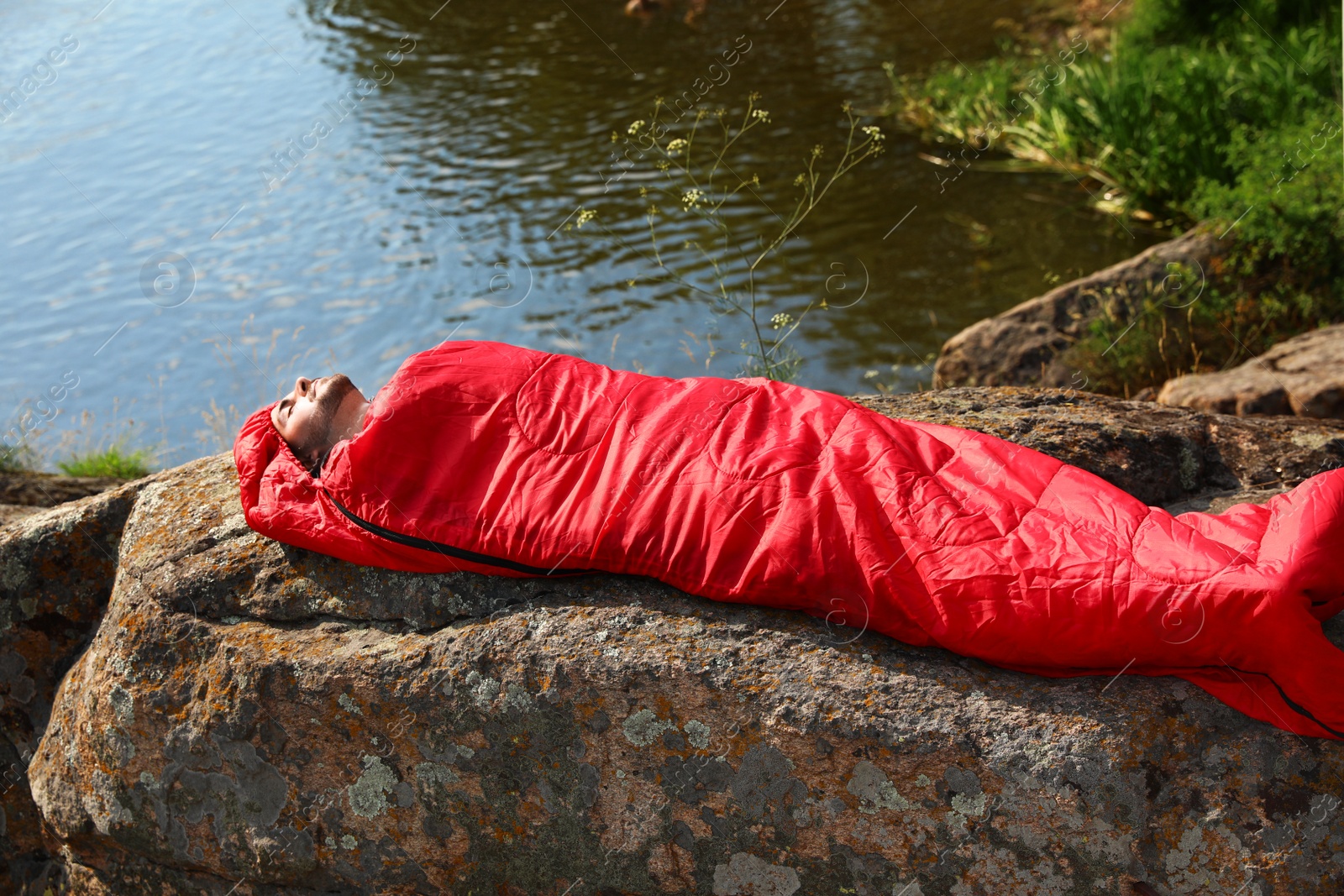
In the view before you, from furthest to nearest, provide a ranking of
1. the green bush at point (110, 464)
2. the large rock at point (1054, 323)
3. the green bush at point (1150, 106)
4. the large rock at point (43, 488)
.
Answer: the green bush at point (1150, 106)
the large rock at point (1054, 323)
the green bush at point (110, 464)
the large rock at point (43, 488)

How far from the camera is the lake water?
7371 millimetres

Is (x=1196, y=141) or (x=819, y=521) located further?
(x=1196, y=141)

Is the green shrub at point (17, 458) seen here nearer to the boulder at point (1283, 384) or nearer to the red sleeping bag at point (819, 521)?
the red sleeping bag at point (819, 521)

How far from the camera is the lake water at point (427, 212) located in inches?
290

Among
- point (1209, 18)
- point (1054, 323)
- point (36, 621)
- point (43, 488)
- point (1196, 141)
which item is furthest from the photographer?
point (1209, 18)

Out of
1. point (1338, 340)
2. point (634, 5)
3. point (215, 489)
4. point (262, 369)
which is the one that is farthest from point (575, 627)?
point (634, 5)

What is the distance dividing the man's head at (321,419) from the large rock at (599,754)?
0.94 feet

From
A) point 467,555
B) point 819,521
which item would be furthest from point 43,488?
point 819,521

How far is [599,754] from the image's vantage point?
238 cm

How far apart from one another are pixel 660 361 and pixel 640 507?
476 centimetres

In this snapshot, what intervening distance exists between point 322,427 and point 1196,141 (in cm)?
703

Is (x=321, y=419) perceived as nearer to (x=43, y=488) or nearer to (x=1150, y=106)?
(x=43, y=488)

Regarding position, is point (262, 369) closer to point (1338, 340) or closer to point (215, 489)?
point (215, 489)

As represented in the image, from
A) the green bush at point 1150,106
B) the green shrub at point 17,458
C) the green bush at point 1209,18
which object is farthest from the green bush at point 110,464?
the green bush at point 1209,18
